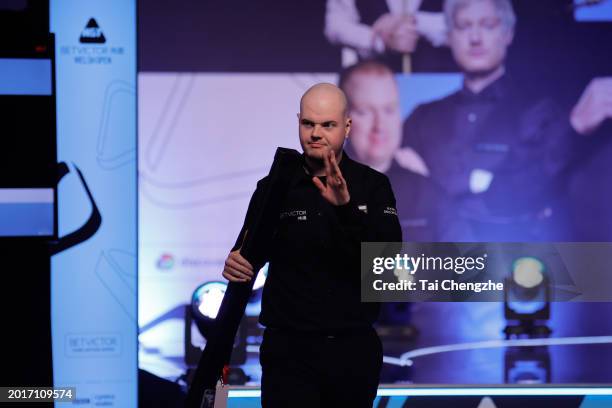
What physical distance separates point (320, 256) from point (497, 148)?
3.68 metres

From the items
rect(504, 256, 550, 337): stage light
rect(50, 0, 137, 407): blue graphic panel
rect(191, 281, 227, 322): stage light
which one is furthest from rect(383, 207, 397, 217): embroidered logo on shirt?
rect(504, 256, 550, 337): stage light

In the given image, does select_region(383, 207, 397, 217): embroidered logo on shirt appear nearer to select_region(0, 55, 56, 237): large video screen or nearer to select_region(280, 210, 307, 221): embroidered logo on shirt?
select_region(280, 210, 307, 221): embroidered logo on shirt

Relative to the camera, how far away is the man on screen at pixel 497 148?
19.8ft

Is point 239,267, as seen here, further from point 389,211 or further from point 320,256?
point 389,211

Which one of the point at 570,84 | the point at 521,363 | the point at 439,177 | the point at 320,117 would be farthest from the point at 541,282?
the point at 320,117

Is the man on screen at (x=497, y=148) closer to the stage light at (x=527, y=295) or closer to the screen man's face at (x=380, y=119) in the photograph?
the screen man's face at (x=380, y=119)

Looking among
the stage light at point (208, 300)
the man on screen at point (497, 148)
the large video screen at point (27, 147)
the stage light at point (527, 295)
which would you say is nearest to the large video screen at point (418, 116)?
the man on screen at point (497, 148)

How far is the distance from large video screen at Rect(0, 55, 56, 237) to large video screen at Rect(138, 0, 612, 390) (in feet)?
9.93

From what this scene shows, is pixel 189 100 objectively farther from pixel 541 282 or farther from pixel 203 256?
pixel 541 282

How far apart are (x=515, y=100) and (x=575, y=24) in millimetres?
651

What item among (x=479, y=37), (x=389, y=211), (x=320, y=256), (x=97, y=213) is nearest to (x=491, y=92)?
(x=479, y=37)

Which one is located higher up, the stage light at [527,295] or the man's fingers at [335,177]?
the man's fingers at [335,177]

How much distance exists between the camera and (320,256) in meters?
2.63

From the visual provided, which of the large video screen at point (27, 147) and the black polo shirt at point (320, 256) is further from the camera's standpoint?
the large video screen at point (27, 147)
